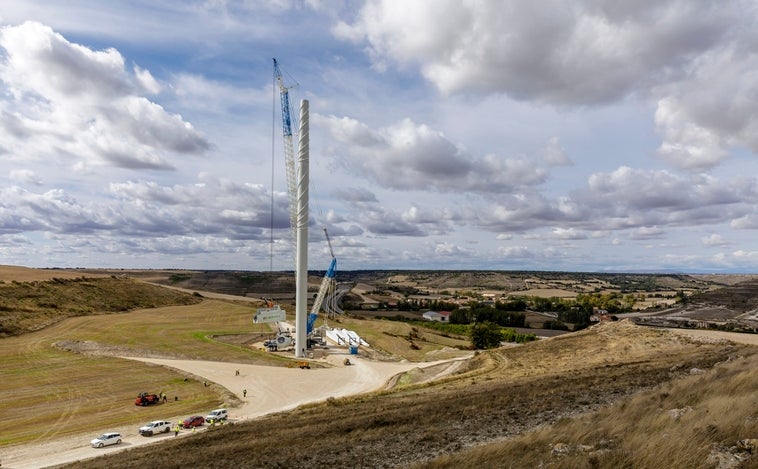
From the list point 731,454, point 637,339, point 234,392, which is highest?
point 731,454

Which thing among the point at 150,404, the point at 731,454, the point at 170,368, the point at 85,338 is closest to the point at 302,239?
the point at 170,368

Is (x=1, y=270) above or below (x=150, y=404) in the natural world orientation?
above

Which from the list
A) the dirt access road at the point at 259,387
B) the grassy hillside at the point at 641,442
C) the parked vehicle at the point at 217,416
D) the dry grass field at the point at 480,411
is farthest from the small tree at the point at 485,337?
the grassy hillside at the point at 641,442

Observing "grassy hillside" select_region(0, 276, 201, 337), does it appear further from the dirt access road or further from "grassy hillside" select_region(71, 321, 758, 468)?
"grassy hillside" select_region(71, 321, 758, 468)

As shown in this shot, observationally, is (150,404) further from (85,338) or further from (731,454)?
(731,454)

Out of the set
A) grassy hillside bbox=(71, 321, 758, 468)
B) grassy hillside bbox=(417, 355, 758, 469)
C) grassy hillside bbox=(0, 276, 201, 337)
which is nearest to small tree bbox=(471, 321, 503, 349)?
grassy hillside bbox=(71, 321, 758, 468)

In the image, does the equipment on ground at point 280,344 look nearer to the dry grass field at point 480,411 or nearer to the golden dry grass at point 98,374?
the golden dry grass at point 98,374
